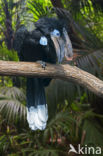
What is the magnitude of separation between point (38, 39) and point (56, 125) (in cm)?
141

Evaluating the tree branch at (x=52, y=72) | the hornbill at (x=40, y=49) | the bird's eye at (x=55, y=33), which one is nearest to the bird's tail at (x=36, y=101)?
the hornbill at (x=40, y=49)

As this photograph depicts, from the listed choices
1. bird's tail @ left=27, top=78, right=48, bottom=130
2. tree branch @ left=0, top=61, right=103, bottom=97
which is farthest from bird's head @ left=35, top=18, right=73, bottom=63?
bird's tail @ left=27, top=78, right=48, bottom=130

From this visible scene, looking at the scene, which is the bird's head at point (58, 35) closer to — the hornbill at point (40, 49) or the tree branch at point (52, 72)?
the hornbill at point (40, 49)

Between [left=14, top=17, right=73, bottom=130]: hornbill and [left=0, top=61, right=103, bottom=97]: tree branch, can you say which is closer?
[left=0, top=61, right=103, bottom=97]: tree branch

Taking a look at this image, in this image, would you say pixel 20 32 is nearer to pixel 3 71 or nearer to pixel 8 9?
pixel 3 71

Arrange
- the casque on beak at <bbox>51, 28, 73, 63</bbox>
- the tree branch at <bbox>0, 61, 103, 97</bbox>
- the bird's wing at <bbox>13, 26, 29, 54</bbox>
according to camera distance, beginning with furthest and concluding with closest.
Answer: the bird's wing at <bbox>13, 26, 29, 54</bbox>, the casque on beak at <bbox>51, 28, 73, 63</bbox>, the tree branch at <bbox>0, 61, 103, 97</bbox>

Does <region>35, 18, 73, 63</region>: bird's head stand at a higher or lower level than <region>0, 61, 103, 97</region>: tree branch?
Result: higher

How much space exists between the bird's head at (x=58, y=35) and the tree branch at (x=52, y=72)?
→ 0.41ft

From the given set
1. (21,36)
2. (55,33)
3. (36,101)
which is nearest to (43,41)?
(55,33)

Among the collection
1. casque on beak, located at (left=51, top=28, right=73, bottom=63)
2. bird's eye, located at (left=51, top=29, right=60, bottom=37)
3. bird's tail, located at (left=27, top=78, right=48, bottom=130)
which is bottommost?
bird's tail, located at (left=27, top=78, right=48, bottom=130)

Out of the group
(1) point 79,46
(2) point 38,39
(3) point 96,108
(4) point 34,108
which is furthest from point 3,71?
(3) point 96,108

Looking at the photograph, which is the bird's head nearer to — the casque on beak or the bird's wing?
the casque on beak

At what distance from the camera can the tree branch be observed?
1.65 metres

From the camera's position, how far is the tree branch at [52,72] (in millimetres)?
1651
